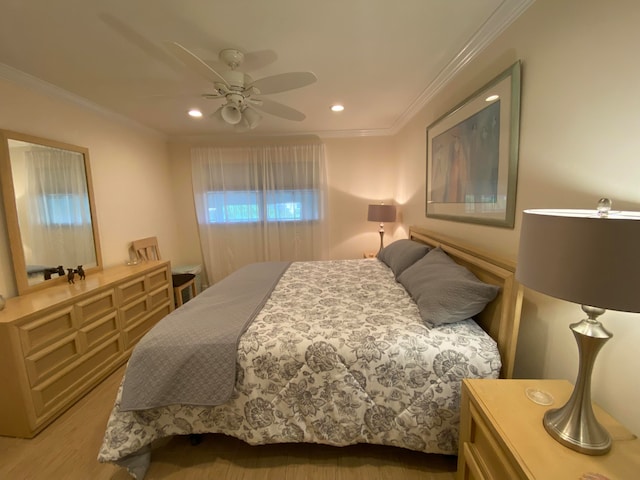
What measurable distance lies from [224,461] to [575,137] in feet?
7.69

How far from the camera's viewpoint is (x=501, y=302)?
4.67ft

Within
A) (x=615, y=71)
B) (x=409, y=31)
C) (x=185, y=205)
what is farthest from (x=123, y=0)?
(x=185, y=205)

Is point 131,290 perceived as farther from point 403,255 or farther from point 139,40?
point 403,255

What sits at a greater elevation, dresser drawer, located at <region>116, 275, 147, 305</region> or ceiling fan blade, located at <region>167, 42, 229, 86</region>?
ceiling fan blade, located at <region>167, 42, 229, 86</region>

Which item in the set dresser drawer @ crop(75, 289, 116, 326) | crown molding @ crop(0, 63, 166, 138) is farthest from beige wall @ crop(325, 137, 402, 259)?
dresser drawer @ crop(75, 289, 116, 326)

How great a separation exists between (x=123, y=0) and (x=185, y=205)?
2.97 metres

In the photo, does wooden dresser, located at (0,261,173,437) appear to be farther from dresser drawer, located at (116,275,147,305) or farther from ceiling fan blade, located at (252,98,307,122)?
ceiling fan blade, located at (252,98,307,122)

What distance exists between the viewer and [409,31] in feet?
5.27

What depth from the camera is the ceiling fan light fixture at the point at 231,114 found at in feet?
6.09

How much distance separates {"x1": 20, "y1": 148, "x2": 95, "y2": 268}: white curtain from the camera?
204cm

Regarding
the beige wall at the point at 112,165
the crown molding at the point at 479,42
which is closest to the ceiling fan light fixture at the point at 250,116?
the crown molding at the point at 479,42

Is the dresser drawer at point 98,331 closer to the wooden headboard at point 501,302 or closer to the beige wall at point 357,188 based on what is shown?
the beige wall at point 357,188

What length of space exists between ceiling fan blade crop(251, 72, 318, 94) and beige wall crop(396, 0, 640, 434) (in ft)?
3.73

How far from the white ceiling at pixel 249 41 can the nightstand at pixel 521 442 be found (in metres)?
1.85
